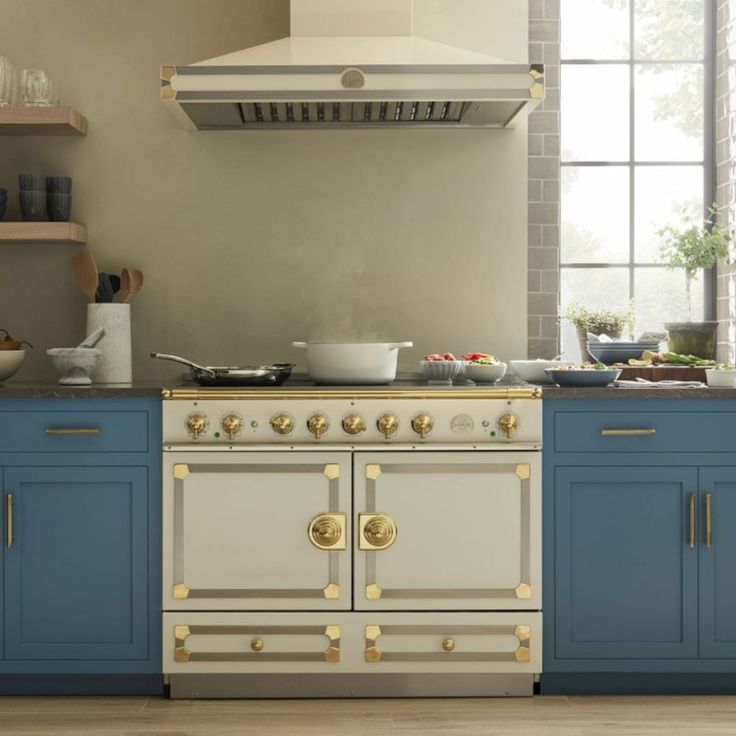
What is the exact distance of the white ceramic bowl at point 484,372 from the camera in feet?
10.6

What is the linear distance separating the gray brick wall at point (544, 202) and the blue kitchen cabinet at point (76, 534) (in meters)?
1.68

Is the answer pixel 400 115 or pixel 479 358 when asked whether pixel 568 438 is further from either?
pixel 400 115

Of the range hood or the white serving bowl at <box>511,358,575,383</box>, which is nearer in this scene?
the range hood

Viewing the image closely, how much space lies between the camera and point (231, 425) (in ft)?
9.57

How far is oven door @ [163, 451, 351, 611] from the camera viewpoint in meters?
2.94

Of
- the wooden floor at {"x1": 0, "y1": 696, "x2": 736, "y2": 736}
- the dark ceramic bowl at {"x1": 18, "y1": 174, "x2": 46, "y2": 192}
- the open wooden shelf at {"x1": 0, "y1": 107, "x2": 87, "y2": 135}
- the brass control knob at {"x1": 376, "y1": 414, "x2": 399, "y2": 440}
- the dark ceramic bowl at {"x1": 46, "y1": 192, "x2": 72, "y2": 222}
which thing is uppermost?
the open wooden shelf at {"x1": 0, "y1": 107, "x2": 87, "y2": 135}

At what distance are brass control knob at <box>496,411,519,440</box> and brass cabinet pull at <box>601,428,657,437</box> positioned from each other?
0.28m

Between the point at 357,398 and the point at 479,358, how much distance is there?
600 mm

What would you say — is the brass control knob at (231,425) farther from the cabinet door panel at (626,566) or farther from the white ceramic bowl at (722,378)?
the white ceramic bowl at (722,378)

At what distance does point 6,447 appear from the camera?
2.97 metres

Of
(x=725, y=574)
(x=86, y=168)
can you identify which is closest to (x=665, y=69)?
(x=725, y=574)

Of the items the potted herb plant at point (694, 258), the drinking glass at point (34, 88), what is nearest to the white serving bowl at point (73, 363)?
the drinking glass at point (34, 88)

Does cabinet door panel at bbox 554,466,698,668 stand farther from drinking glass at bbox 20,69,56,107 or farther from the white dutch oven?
drinking glass at bbox 20,69,56,107

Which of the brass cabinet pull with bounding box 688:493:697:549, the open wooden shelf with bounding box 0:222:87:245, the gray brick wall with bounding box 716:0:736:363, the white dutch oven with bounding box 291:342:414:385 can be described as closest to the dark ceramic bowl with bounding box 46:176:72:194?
the open wooden shelf with bounding box 0:222:87:245
